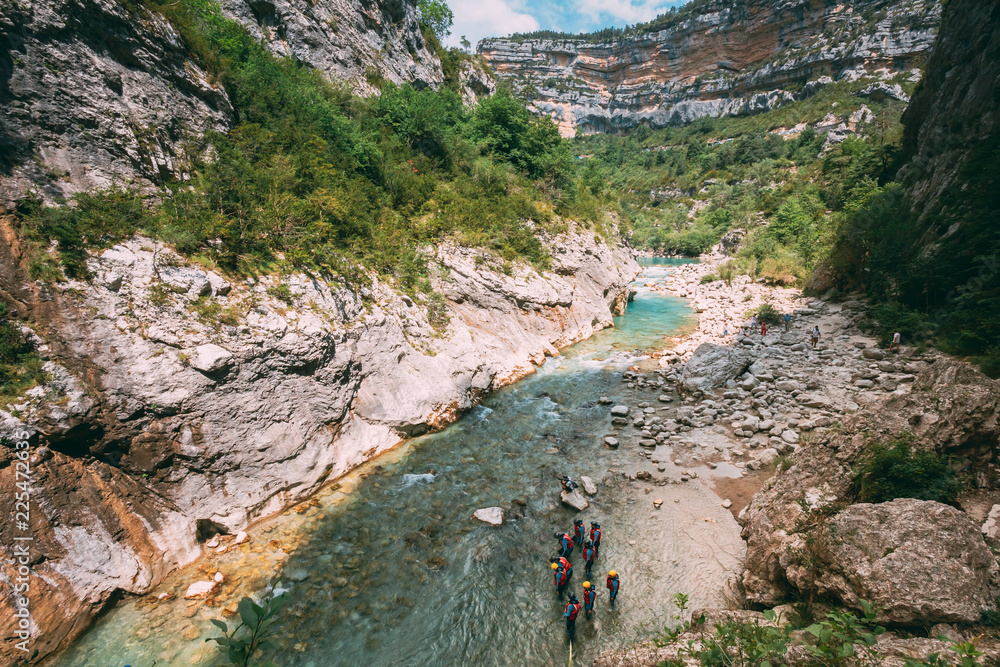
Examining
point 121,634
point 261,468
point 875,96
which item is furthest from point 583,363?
point 875,96

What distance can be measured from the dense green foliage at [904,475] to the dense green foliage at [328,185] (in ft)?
45.6

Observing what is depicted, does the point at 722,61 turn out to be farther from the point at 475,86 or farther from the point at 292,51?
the point at 292,51

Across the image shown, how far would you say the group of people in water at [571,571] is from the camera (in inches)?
259

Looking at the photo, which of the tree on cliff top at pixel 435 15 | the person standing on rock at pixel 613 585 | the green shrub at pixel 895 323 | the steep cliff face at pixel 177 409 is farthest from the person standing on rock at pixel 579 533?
the tree on cliff top at pixel 435 15

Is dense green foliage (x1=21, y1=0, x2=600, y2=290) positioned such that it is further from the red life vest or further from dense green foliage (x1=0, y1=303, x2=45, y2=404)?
the red life vest

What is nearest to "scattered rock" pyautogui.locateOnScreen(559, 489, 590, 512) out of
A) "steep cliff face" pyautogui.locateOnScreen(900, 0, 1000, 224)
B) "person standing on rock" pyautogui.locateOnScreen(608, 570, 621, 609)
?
"person standing on rock" pyautogui.locateOnScreen(608, 570, 621, 609)

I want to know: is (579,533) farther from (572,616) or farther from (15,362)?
(15,362)

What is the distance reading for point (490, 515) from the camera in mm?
9031

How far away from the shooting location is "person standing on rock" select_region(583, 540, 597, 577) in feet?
25.4

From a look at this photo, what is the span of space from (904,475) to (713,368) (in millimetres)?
9016

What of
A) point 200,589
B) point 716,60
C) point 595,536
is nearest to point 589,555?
point 595,536

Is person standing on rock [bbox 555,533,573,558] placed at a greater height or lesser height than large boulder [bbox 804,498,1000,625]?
lesser

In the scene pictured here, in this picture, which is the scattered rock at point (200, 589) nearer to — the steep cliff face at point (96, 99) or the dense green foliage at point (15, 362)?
the dense green foliage at point (15, 362)

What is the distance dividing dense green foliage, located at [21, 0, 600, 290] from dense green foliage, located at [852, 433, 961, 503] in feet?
45.6
